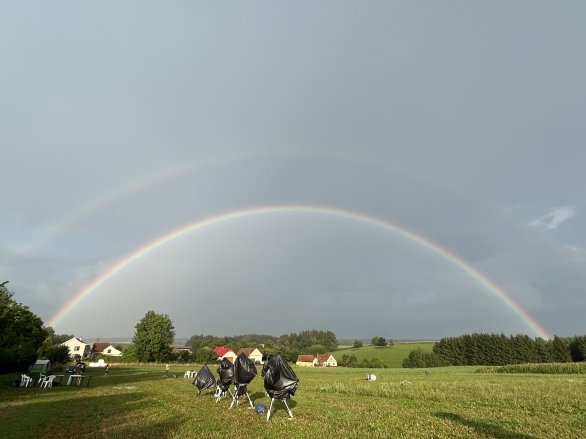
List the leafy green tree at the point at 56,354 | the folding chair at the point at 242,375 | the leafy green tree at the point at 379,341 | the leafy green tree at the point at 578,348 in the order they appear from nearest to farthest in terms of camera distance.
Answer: the folding chair at the point at 242,375
the leafy green tree at the point at 56,354
the leafy green tree at the point at 578,348
the leafy green tree at the point at 379,341

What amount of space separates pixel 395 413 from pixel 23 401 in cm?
2435

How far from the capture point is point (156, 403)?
2295 centimetres

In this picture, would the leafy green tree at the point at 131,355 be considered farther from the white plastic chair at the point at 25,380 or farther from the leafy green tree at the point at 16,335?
the white plastic chair at the point at 25,380

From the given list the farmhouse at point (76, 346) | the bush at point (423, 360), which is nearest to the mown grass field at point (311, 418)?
the bush at point (423, 360)

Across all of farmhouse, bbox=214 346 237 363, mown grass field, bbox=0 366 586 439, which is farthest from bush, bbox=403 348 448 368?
mown grass field, bbox=0 366 586 439

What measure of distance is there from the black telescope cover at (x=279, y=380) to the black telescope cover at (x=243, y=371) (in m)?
4.22

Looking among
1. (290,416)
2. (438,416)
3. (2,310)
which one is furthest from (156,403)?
(2,310)

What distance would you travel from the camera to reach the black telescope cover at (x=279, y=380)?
691 inches

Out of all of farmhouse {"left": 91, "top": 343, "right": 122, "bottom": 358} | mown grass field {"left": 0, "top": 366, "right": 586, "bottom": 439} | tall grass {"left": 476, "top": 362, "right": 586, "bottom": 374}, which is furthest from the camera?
farmhouse {"left": 91, "top": 343, "right": 122, "bottom": 358}

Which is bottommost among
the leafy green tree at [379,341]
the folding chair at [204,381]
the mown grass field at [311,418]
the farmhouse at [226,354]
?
the mown grass field at [311,418]

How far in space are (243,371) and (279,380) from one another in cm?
503

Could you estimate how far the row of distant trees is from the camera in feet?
368

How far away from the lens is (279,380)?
697 inches

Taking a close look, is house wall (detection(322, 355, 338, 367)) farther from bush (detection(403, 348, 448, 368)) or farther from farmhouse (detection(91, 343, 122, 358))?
farmhouse (detection(91, 343, 122, 358))
